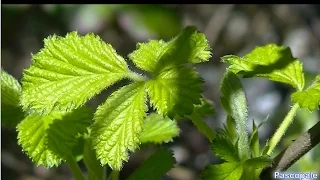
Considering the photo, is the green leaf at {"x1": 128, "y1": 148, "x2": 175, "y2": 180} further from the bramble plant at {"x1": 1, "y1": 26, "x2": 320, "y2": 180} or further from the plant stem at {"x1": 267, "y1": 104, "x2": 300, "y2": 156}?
the plant stem at {"x1": 267, "y1": 104, "x2": 300, "y2": 156}

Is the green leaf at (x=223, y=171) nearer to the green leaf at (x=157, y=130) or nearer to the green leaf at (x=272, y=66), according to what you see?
the green leaf at (x=272, y=66)

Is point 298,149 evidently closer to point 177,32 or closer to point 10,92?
point 10,92

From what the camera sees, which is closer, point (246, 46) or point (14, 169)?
point (14, 169)

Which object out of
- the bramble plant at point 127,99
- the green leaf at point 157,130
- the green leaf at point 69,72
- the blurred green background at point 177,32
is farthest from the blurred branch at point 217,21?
the green leaf at point 69,72

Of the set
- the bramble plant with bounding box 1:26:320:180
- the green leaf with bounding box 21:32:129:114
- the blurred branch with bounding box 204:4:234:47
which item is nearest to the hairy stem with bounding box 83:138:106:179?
the bramble plant with bounding box 1:26:320:180
